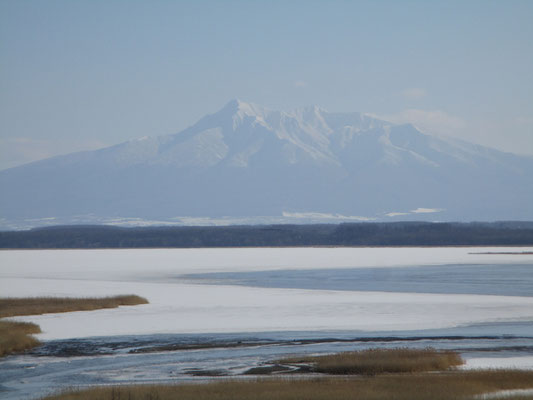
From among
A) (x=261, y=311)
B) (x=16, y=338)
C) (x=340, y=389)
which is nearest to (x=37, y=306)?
(x=261, y=311)

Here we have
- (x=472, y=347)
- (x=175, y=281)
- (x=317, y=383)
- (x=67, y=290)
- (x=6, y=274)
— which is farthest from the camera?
(x=6, y=274)

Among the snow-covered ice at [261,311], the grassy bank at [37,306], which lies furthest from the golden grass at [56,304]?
the snow-covered ice at [261,311]

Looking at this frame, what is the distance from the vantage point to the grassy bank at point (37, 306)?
3559 cm

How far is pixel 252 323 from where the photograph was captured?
41.0m

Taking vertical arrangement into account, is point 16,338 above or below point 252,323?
below

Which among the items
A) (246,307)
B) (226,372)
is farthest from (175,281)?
(226,372)

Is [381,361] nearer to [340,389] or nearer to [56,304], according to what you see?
[340,389]

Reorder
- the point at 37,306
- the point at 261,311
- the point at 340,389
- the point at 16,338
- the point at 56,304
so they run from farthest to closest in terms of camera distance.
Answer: the point at 56,304
the point at 37,306
the point at 261,311
the point at 16,338
the point at 340,389

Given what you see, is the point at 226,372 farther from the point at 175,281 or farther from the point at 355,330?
the point at 175,281

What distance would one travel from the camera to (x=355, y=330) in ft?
124

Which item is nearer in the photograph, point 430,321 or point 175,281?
point 430,321

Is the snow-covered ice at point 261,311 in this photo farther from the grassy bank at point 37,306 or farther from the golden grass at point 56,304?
the golden grass at point 56,304

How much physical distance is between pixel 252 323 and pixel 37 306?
13.1 meters

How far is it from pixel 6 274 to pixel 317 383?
215ft
